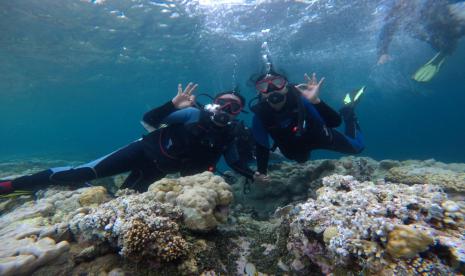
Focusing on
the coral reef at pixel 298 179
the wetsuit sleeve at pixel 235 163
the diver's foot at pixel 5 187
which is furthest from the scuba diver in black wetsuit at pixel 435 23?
the diver's foot at pixel 5 187

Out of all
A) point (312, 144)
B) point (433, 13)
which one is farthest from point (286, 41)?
point (312, 144)

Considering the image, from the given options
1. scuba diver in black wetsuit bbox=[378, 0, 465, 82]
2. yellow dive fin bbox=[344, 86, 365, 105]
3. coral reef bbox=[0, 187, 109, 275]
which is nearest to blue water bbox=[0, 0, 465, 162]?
scuba diver in black wetsuit bbox=[378, 0, 465, 82]

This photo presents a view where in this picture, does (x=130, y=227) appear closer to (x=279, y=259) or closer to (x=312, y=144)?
(x=279, y=259)

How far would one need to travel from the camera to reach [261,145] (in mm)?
6680

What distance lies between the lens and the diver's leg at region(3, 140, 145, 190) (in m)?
5.94

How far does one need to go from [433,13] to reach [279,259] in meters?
18.6

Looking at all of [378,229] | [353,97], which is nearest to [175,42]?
[353,97]

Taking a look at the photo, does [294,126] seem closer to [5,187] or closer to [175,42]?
[5,187]

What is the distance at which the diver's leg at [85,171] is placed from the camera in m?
5.94

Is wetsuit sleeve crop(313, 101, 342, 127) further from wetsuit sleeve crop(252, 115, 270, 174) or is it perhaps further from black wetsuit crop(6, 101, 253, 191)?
black wetsuit crop(6, 101, 253, 191)

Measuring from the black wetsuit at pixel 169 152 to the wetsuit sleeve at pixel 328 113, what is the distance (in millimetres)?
2277

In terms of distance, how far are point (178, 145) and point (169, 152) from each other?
0.29 metres

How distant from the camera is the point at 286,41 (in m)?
23.5

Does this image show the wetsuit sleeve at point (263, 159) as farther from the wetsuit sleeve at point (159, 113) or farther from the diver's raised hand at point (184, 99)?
the wetsuit sleeve at point (159, 113)
